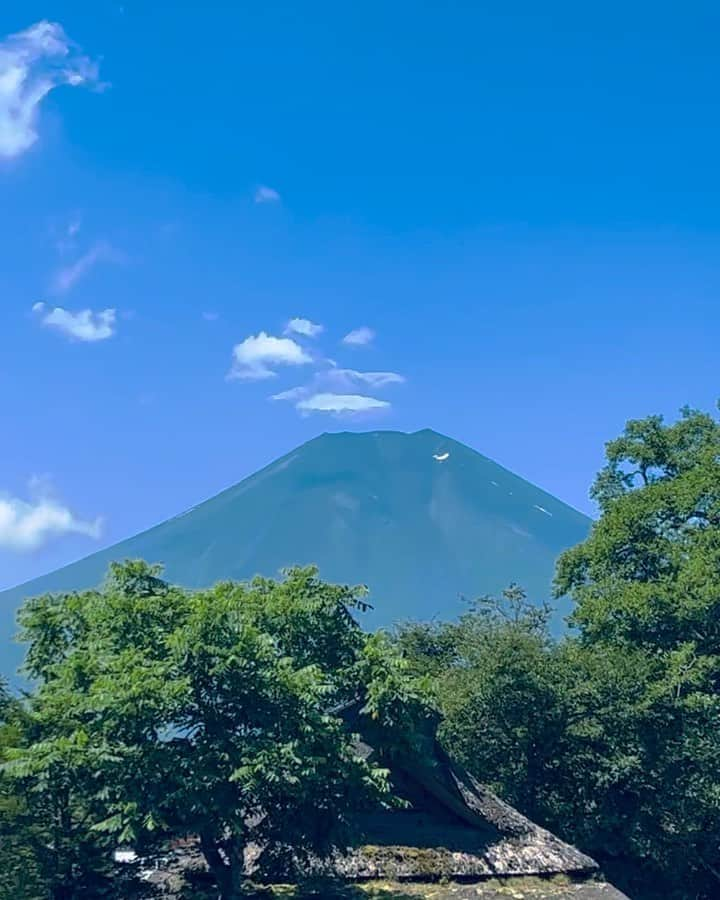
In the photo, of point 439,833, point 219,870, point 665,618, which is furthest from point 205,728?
point 665,618

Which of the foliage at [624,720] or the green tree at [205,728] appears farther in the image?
the foliage at [624,720]

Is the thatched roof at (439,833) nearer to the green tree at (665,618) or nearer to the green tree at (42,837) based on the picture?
the green tree at (42,837)

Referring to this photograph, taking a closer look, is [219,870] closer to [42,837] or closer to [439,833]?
[42,837]

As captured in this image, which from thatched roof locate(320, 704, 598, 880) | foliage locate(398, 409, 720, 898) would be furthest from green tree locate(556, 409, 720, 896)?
thatched roof locate(320, 704, 598, 880)

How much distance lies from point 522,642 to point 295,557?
176 metres

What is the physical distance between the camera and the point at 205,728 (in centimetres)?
922

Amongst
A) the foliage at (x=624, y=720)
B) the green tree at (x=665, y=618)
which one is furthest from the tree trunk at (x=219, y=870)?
the green tree at (x=665, y=618)

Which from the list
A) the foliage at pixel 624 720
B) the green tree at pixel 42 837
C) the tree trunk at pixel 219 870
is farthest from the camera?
the foliage at pixel 624 720

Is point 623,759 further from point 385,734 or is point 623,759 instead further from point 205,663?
point 205,663

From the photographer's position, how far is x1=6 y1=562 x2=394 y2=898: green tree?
859 cm

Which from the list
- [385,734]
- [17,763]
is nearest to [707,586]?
[385,734]

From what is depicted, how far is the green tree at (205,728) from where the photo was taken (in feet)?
28.2

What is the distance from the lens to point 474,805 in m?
11.6

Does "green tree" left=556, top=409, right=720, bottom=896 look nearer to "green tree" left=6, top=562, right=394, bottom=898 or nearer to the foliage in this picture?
the foliage
